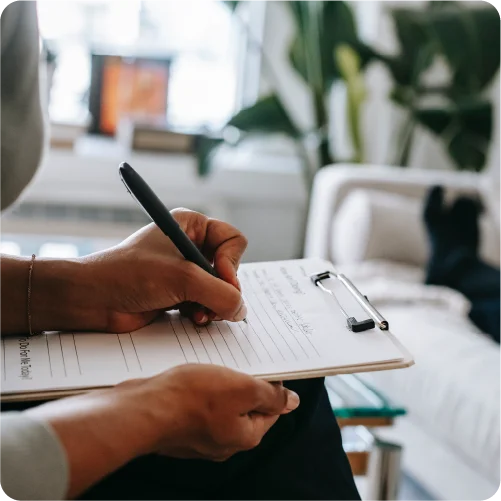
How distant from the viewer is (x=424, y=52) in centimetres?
233

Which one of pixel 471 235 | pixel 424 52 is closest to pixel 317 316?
pixel 471 235

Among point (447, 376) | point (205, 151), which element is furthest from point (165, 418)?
point (205, 151)

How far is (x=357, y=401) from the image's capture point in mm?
1031

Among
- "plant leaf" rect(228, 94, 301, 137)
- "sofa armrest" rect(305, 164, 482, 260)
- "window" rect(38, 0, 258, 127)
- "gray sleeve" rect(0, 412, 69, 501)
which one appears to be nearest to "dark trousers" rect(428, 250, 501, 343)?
"sofa armrest" rect(305, 164, 482, 260)

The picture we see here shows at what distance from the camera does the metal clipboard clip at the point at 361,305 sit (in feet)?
1.99

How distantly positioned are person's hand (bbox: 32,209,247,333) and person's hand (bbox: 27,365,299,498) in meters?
0.10

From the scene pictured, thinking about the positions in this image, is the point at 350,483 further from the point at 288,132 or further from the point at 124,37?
the point at 124,37

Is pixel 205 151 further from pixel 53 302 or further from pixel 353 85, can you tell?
pixel 53 302

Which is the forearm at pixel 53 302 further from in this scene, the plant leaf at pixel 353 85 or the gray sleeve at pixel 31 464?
the plant leaf at pixel 353 85

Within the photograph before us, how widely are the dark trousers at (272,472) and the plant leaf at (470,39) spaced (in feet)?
6.15

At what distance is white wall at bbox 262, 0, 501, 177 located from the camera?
2.70 metres

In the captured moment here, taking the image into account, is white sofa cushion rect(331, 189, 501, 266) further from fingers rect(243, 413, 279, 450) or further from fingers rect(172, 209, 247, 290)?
fingers rect(243, 413, 279, 450)

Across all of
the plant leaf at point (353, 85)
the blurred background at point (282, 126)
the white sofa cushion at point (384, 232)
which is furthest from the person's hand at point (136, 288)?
the plant leaf at point (353, 85)

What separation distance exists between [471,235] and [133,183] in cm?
140
